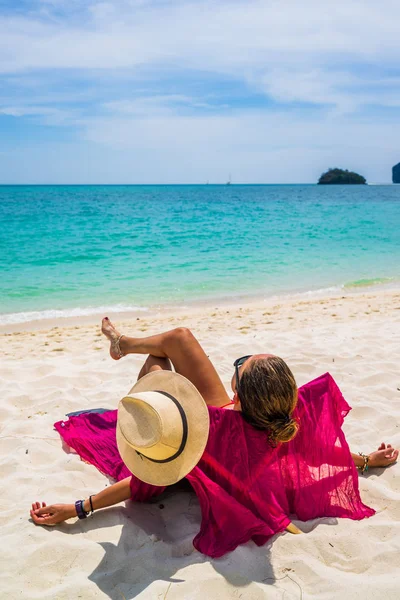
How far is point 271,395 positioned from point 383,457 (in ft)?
4.11

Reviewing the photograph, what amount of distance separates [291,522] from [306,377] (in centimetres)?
224

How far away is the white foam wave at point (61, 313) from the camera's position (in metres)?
9.25

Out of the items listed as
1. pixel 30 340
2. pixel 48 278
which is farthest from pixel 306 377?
pixel 48 278

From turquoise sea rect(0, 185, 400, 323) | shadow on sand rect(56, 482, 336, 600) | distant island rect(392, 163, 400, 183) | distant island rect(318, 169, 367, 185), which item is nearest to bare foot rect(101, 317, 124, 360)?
shadow on sand rect(56, 482, 336, 600)

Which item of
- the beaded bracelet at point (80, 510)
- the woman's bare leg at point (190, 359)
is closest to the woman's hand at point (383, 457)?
the woman's bare leg at point (190, 359)

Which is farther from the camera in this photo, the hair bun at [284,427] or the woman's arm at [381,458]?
the woman's arm at [381,458]

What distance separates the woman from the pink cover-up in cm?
13

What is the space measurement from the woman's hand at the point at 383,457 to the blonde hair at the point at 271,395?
101 cm

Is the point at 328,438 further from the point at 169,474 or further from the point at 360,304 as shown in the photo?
the point at 360,304

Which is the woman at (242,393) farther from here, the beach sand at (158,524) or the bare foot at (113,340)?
the bare foot at (113,340)

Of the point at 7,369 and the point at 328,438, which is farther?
the point at 7,369

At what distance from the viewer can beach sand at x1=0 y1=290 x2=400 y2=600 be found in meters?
2.27

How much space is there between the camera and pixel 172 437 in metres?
2.30

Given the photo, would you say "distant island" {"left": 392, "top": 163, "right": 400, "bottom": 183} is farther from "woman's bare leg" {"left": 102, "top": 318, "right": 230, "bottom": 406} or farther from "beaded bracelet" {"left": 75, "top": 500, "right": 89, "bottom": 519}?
"beaded bracelet" {"left": 75, "top": 500, "right": 89, "bottom": 519}
